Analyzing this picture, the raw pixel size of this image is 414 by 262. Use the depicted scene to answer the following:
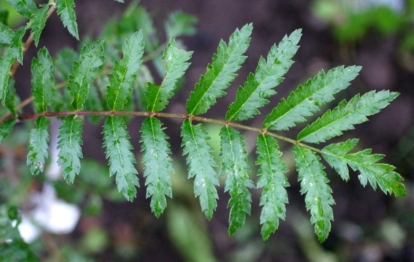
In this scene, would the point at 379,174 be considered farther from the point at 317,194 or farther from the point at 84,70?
the point at 84,70

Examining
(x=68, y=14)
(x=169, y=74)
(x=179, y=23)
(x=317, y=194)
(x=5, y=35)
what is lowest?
(x=317, y=194)

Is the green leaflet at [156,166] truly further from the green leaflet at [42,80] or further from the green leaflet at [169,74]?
the green leaflet at [42,80]

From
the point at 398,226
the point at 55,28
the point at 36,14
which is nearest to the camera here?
the point at 36,14

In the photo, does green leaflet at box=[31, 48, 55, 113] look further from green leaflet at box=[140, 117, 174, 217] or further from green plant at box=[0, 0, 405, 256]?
green leaflet at box=[140, 117, 174, 217]

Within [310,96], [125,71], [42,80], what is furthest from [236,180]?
[42,80]

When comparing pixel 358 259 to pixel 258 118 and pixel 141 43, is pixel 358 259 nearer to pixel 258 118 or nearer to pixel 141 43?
pixel 258 118

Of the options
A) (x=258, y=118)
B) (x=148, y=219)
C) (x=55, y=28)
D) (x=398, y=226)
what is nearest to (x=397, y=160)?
(x=398, y=226)
